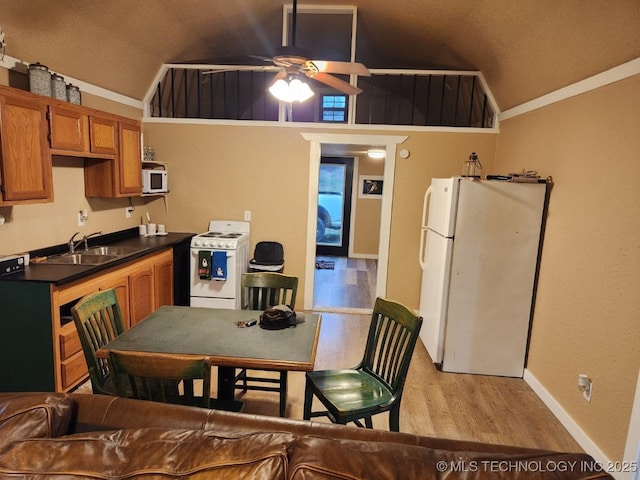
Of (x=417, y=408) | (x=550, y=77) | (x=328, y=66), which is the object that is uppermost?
(x=550, y=77)

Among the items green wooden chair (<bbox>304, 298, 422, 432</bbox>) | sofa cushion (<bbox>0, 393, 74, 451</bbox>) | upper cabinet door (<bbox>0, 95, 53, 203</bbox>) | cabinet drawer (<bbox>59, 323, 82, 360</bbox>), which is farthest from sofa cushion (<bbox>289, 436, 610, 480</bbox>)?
upper cabinet door (<bbox>0, 95, 53, 203</bbox>)

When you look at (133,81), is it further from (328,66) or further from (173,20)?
(328,66)

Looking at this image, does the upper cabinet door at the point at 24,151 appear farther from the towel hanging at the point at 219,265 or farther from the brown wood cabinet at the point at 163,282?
the towel hanging at the point at 219,265

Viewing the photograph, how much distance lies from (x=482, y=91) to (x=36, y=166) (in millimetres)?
4268

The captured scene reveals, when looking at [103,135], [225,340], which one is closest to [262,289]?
[225,340]

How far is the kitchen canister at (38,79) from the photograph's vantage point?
271 centimetres

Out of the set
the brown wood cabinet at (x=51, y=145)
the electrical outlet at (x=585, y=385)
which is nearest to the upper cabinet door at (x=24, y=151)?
the brown wood cabinet at (x=51, y=145)

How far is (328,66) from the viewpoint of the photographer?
2.22 m

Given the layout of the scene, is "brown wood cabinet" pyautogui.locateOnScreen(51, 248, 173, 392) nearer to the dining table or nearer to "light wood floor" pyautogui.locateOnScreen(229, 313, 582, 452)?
the dining table

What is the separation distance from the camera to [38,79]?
272cm

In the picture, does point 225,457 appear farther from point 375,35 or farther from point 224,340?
point 375,35

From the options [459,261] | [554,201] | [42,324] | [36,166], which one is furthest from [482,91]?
[42,324]

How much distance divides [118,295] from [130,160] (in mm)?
1366

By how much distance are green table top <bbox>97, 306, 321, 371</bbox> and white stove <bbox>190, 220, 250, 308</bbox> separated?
1.70 metres
